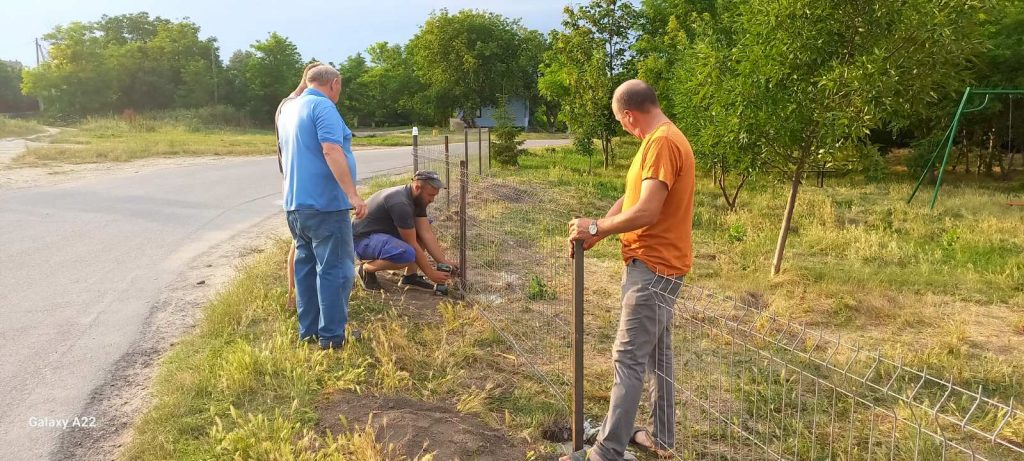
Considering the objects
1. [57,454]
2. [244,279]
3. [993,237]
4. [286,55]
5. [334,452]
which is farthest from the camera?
[286,55]

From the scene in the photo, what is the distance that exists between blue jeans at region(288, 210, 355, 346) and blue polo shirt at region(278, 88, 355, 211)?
0.08 m

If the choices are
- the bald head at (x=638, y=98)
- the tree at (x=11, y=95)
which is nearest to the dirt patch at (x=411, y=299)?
the bald head at (x=638, y=98)

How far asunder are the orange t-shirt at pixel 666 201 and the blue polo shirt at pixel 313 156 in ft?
6.80

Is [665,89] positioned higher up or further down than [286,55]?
further down

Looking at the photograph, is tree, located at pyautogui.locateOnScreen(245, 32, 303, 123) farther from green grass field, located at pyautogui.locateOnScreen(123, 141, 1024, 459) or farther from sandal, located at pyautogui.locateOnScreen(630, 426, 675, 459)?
sandal, located at pyautogui.locateOnScreen(630, 426, 675, 459)

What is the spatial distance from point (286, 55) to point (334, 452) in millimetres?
47565

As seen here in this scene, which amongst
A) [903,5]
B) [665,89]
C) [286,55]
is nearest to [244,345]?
[903,5]

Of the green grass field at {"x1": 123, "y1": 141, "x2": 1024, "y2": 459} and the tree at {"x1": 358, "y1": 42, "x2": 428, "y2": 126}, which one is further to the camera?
the tree at {"x1": 358, "y1": 42, "x2": 428, "y2": 126}

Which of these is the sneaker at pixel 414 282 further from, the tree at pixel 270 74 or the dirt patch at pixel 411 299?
the tree at pixel 270 74

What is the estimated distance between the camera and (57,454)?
358 cm

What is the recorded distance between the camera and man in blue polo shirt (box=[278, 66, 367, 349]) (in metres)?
4.48

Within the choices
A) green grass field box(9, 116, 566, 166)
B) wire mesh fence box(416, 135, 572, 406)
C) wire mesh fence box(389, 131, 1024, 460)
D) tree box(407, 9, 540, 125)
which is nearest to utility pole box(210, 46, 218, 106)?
green grass field box(9, 116, 566, 166)

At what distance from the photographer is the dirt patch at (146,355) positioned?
372 cm

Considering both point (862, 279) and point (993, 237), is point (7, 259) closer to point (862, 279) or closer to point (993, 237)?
point (862, 279)
